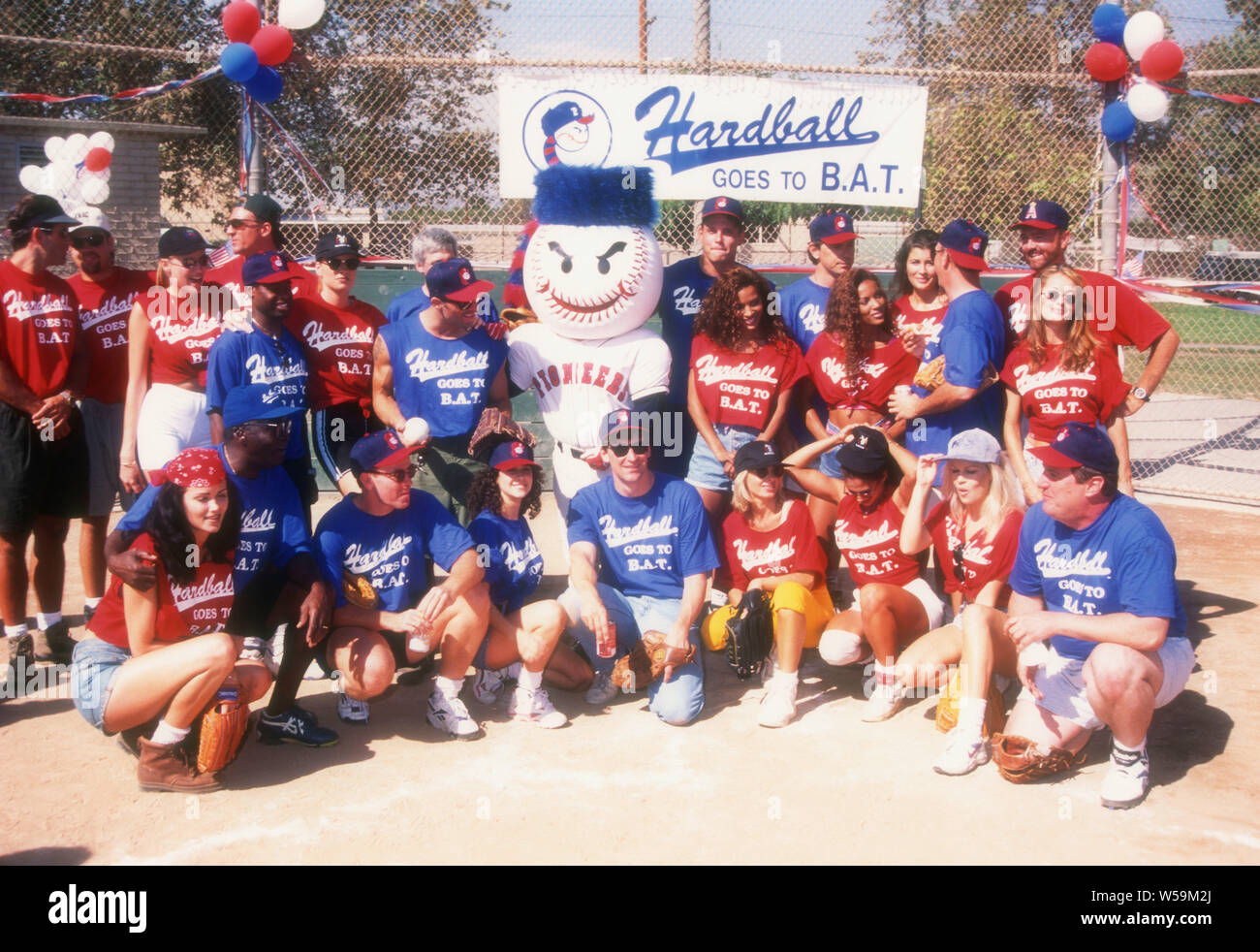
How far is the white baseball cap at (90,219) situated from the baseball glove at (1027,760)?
175 inches

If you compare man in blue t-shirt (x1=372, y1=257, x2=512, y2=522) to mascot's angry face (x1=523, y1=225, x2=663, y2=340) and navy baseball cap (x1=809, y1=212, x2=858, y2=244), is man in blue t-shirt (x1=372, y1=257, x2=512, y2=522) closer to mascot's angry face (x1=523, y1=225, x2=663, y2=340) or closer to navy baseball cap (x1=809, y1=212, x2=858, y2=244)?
mascot's angry face (x1=523, y1=225, x2=663, y2=340)

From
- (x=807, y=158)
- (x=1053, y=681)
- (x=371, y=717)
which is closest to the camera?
(x=1053, y=681)

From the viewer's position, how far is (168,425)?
5.04m

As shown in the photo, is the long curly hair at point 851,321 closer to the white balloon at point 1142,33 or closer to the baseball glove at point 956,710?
the baseball glove at point 956,710

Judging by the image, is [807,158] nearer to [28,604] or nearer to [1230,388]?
[28,604]

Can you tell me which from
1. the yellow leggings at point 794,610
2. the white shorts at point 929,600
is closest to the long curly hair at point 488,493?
the yellow leggings at point 794,610

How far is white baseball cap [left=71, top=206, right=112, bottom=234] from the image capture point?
17.5ft

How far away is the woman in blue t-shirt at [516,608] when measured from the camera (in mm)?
4457

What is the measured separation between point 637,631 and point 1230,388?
1141 centimetres

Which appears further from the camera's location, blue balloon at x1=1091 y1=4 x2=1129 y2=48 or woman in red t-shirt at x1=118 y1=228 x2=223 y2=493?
blue balloon at x1=1091 y1=4 x2=1129 y2=48

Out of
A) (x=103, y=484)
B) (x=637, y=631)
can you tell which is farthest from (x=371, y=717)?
(x=103, y=484)

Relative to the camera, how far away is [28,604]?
18.6 ft

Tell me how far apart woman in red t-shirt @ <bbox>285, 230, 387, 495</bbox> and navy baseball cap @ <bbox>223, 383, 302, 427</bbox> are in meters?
0.47

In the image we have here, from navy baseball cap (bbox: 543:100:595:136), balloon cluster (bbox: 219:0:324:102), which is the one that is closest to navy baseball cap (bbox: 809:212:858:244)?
navy baseball cap (bbox: 543:100:595:136)
